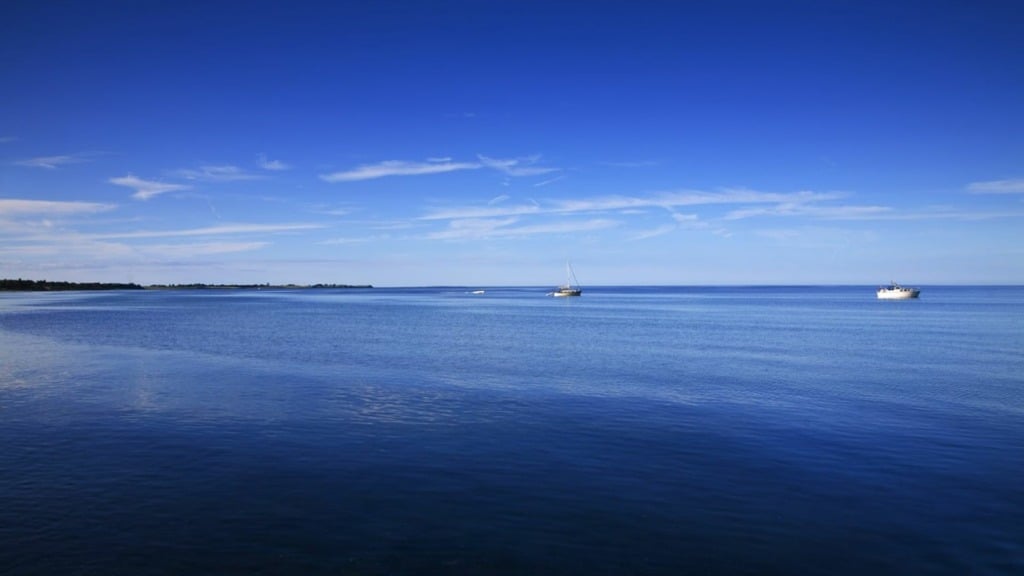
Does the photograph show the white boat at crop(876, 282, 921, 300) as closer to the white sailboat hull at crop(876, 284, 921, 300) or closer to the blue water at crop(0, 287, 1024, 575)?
the white sailboat hull at crop(876, 284, 921, 300)

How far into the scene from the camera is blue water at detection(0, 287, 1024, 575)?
14.0m

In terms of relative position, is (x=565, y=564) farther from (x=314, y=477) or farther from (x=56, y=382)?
(x=56, y=382)

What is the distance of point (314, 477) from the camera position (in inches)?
754

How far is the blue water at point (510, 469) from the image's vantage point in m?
14.0

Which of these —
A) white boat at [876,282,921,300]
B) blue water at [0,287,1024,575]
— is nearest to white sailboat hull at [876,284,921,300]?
white boat at [876,282,921,300]

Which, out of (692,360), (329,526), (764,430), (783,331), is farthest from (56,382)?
(783,331)

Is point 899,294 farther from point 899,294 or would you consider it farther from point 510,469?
point 510,469

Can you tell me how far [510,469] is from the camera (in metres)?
20.1

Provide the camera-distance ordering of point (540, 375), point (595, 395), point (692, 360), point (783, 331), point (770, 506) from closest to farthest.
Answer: point (770, 506) < point (595, 395) < point (540, 375) < point (692, 360) < point (783, 331)

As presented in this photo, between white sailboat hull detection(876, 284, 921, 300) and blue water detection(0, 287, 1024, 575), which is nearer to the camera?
blue water detection(0, 287, 1024, 575)

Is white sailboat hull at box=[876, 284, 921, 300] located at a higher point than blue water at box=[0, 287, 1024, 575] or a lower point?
higher

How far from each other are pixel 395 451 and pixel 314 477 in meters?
3.53

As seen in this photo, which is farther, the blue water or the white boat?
the white boat

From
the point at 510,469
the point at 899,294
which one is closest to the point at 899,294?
the point at 899,294
